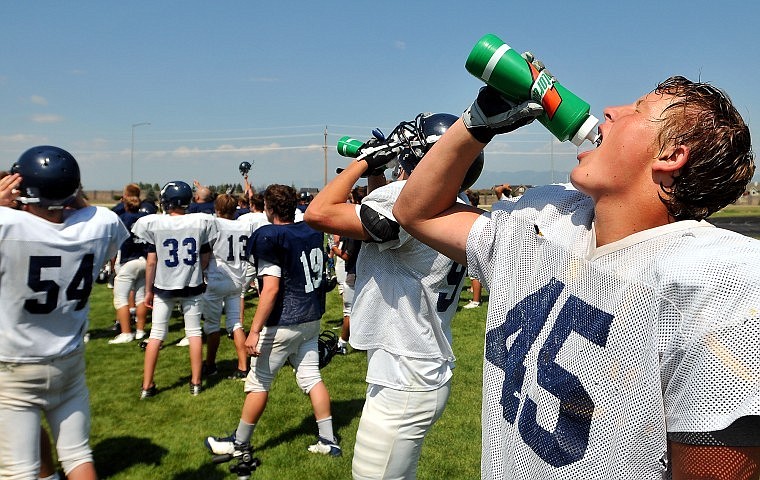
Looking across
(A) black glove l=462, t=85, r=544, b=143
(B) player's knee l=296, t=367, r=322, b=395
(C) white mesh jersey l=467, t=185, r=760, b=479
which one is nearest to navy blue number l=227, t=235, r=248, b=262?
(B) player's knee l=296, t=367, r=322, b=395

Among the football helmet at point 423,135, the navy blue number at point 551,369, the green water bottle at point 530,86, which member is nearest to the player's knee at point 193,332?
the football helmet at point 423,135

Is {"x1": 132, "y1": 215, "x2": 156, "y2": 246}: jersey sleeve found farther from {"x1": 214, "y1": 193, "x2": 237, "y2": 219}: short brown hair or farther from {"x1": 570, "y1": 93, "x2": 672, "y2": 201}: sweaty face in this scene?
{"x1": 570, "y1": 93, "x2": 672, "y2": 201}: sweaty face

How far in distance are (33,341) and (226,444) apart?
2237 mm

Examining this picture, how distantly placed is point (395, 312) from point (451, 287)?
0.39m

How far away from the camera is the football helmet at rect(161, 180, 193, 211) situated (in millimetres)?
6500

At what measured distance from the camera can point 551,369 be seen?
4.45 ft

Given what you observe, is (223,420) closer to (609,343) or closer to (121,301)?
(121,301)

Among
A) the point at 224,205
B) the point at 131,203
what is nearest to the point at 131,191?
the point at 131,203

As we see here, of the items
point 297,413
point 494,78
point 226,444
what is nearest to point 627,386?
point 494,78

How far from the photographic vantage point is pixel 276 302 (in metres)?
4.73

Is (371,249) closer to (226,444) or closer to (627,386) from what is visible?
(627,386)

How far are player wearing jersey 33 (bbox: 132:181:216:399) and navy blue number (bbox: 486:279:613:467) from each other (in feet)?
18.2

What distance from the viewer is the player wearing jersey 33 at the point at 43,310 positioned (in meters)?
3.10

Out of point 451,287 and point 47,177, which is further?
point 47,177
